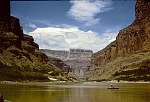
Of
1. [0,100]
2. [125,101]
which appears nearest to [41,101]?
[125,101]

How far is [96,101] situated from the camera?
167 feet

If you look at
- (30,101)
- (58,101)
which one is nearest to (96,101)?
(58,101)

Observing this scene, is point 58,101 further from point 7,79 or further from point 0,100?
point 7,79

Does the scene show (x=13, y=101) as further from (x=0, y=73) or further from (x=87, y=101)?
(x=0, y=73)

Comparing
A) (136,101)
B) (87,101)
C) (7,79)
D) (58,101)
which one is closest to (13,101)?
(58,101)

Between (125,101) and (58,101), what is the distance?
10.2 meters

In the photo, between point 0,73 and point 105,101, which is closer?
point 105,101

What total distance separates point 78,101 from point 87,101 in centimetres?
140

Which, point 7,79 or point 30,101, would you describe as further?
point 7,79

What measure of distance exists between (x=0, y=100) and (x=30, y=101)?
16101mm

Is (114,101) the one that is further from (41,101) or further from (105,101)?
(41,101)

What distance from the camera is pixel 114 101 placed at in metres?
50.2

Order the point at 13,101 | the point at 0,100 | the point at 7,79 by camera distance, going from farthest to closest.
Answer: the point at 7,79
the point at 13,101
the point at 0,100

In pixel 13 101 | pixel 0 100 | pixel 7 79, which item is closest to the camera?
pixel 0 100
